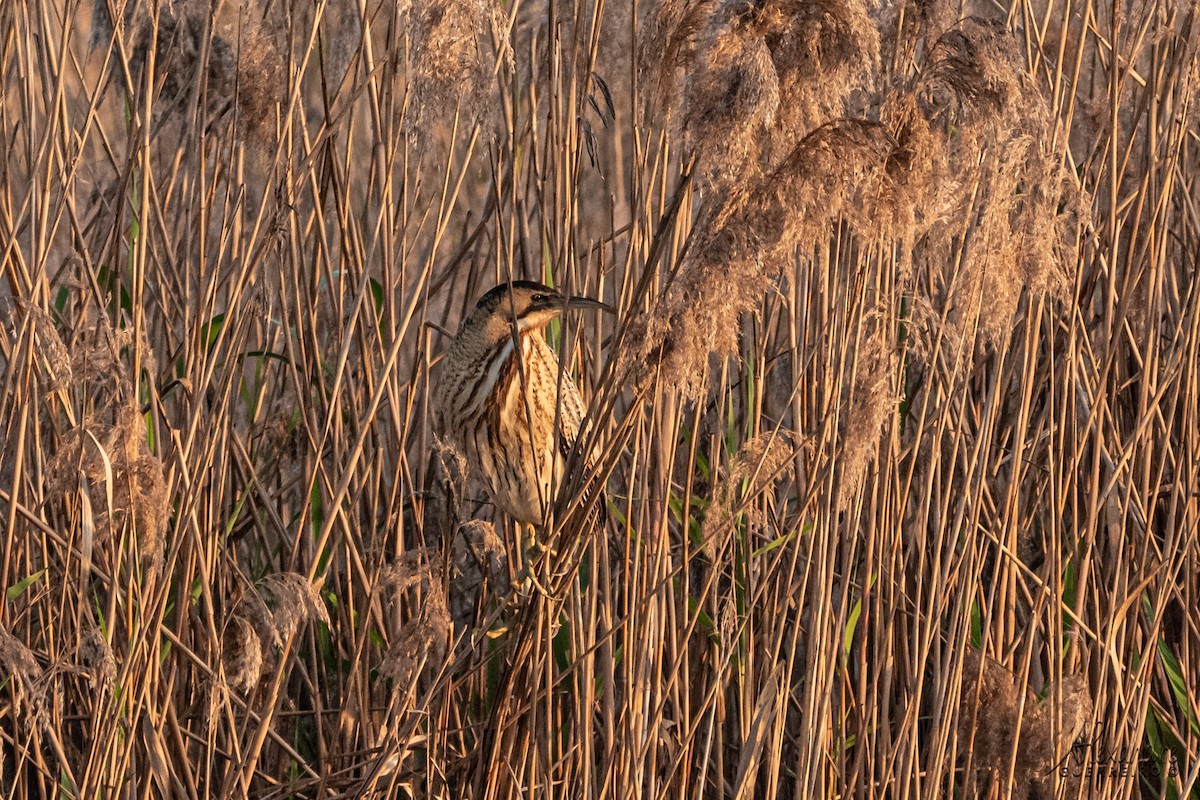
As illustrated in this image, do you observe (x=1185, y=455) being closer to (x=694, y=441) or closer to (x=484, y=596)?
(x=694, y=441)

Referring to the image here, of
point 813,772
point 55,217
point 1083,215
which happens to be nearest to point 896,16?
point 1083,215

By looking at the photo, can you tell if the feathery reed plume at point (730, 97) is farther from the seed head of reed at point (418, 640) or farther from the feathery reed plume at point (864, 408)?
the seed head of reed at point (418, 640)

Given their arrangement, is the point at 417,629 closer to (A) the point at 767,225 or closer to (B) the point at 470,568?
(A) the point at 767,225

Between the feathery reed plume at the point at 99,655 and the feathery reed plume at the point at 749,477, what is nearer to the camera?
the feathery reed plume at the point at 99,655

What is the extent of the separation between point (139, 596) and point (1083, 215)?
1.04 metres

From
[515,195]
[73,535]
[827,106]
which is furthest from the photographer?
[515,195]

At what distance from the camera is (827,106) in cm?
113

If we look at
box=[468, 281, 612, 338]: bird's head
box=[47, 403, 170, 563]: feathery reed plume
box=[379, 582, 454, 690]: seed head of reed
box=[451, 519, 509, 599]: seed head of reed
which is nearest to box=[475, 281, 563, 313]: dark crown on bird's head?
box=[468, 281, 612, 338]: bird's head

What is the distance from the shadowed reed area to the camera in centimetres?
118

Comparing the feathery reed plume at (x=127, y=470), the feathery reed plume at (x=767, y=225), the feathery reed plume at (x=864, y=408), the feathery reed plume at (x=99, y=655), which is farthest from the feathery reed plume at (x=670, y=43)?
the feathery reed plume at (x=99, y=655)

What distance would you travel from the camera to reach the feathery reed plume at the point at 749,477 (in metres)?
1.45

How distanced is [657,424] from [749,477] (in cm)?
13

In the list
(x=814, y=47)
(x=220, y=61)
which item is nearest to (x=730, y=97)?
(x=814, y=47)

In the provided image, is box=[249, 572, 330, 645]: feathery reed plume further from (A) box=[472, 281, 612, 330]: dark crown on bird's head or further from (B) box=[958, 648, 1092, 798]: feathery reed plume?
(B) box=[958, 648, 1092, 798]: feathery reed plume
